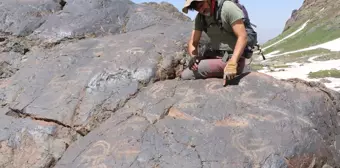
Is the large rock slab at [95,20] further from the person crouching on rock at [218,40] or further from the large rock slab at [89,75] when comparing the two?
the person crouching on rock at [218,40]

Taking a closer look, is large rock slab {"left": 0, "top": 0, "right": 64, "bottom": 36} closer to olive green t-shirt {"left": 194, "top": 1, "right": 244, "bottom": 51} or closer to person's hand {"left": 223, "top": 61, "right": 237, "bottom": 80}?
olive green t-shirt {"left": 194, "top": 1, "right": 244, "bottom": 51}

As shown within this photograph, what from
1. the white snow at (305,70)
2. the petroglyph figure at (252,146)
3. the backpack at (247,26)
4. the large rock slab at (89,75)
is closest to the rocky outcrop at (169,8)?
the large rock slab at (89,75)

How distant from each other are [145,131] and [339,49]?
60197mm

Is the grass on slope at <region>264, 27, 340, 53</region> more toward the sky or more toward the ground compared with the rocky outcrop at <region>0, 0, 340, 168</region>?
more toward the ground

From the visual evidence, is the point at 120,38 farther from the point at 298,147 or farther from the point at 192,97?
the point at 298,147

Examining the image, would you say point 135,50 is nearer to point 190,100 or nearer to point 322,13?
point 190,100

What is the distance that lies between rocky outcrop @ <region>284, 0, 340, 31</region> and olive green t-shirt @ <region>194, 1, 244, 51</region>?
7659 centimetres

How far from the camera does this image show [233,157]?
5.65 metres

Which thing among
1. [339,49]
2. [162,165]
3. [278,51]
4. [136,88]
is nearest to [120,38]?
[136,88]

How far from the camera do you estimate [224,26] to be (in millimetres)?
6617

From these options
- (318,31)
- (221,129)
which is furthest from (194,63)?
(318,31)

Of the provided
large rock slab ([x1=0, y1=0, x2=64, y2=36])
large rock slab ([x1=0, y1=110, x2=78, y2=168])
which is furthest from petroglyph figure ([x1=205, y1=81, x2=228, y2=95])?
large rock slab ([x1=0, y1=0, x2=64, y2=36])

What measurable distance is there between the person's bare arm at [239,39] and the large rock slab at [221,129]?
481 millimetres

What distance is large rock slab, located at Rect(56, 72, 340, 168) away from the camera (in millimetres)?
5723
